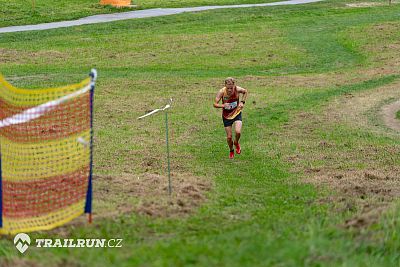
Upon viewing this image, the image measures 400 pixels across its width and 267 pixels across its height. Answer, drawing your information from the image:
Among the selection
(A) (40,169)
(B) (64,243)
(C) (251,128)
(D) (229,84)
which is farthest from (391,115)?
(B) (64,243)

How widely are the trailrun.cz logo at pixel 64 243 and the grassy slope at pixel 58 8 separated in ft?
107

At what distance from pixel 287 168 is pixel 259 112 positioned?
23.5 feet

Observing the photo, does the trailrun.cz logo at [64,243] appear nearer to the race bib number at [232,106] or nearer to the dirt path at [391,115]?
the race bib number at [232,106]

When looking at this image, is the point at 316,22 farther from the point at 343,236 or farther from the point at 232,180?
the point at 343,236

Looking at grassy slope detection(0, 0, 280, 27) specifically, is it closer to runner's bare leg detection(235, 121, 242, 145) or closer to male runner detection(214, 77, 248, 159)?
male runner detection(214, 77, 248, 159)

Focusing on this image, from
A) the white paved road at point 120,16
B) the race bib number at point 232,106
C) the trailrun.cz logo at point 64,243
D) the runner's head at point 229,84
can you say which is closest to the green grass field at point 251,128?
the trailrun.cz logo at point 64,243

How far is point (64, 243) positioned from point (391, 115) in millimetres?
14762

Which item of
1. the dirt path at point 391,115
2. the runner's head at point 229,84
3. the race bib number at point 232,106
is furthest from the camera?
the dirt path at point 391,115

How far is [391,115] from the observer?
23734 mm

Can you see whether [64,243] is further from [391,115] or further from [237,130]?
[391,115]

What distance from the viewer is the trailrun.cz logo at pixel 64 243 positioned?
35.4ft

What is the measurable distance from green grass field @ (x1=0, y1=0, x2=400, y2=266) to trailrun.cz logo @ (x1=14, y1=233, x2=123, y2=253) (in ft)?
0.59

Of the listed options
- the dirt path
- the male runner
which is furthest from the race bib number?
the dirt path

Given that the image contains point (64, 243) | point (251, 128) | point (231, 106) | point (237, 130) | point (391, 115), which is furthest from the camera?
point (391, 115)
